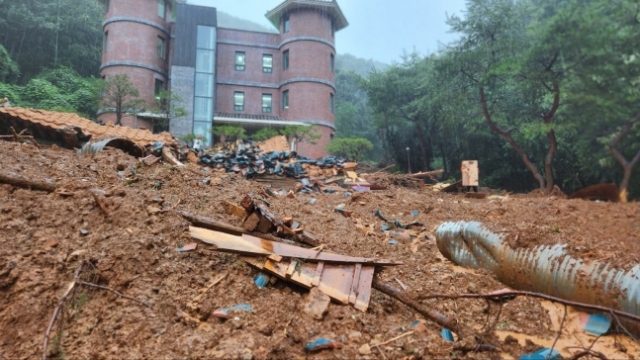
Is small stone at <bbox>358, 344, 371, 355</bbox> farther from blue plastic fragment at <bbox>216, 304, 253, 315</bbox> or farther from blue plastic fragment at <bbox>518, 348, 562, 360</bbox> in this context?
blue plastic fragment at <bbox>518, 348, 562, 360</bbox>

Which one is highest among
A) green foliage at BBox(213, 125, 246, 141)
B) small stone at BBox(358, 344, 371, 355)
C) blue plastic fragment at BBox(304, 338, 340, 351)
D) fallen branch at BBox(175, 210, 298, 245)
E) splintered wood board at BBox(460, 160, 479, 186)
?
green foliage at BBox(213, 125, 246, 141)

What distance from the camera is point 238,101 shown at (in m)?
25.2

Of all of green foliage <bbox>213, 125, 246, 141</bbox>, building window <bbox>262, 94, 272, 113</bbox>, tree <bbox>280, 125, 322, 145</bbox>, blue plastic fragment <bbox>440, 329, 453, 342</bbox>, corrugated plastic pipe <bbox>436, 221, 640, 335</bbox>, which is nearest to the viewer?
blue plastic fragment <bbox>440, 329, 453, 342</bbox>

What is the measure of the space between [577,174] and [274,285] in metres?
17.1

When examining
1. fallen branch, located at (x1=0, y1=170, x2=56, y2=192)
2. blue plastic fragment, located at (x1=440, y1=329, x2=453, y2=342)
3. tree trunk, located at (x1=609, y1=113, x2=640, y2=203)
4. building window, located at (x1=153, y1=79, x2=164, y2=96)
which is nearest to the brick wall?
building window, located at (x1=153, y1=79, x2=164, y2=96)

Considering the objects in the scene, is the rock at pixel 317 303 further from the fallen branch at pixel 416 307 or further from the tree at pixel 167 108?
the tree at pixel 167 108

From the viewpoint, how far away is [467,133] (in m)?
21.0

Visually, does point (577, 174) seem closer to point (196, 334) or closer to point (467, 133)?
point (467, 133)

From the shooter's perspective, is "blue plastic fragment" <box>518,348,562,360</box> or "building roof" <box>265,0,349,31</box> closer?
"blue plastic fragment" <box>518,348,562,360</box>

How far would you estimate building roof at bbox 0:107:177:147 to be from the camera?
9664 mm

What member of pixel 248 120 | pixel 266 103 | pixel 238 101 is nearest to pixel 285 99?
pixel 266 103

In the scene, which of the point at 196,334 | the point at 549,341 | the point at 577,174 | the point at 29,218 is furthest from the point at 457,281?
the point at 577,174

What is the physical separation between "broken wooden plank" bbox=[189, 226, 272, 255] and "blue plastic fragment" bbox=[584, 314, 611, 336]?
2737 millimetres

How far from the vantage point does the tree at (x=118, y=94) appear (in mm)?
18219
